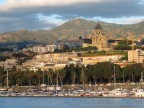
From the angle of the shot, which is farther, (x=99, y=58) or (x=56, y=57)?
(x=56, y=57)

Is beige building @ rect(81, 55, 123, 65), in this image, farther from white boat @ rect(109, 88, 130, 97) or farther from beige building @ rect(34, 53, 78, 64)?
white boat @ rect(109, 88, 130, 97)

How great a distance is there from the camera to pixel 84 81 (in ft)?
362

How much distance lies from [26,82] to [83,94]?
32102mm

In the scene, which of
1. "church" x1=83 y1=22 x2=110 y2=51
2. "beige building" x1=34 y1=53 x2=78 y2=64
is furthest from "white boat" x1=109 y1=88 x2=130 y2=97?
"church" x1=83 y1=22 x2=110 y2=51

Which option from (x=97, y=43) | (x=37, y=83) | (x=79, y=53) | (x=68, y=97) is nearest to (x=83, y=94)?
(x=68, y=97)

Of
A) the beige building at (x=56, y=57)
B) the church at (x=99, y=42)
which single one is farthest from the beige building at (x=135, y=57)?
the church at (x=99, y=42)

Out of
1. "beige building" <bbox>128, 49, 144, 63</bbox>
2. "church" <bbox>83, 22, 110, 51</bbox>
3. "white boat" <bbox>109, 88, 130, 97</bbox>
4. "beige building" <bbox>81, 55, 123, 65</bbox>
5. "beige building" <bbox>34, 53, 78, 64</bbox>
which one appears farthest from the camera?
"church" <bbox>83, 22, 110, 51</bbox>

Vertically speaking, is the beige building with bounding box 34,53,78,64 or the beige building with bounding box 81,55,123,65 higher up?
the beige building with bounding box 34,53,78,64

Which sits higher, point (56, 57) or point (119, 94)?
Result: point (56, 57)

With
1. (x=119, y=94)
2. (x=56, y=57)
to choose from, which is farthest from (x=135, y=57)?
(x=119, y=94)

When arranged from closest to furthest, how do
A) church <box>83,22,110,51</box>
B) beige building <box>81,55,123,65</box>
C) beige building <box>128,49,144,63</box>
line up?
1. beige building <box>128,49,144,63</box>
2. beige building <box>81,55,123,65</box>
3. church <box>83,22,110,51</box>

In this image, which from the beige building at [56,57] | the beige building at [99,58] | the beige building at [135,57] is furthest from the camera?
the beige building at [56,57]

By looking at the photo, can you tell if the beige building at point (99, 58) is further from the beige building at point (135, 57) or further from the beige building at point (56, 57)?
the beige building at point (56, 57)

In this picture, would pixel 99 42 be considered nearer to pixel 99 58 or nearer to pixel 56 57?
pixel 56 57
